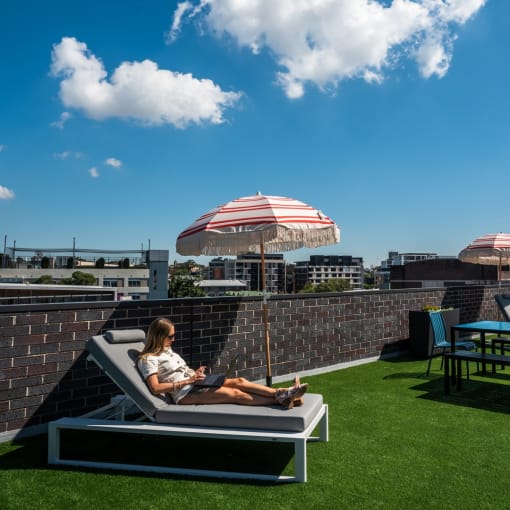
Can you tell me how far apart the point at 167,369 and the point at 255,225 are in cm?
166

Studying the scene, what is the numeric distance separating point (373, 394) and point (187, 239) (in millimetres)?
3115

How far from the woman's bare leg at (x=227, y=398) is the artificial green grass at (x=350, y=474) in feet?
1.62

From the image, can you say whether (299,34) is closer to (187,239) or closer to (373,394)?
(187,239)

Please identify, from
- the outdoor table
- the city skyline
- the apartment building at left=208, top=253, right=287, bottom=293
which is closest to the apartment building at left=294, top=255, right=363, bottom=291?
the apartment building at left=208, top=253, right=287, bottom=293

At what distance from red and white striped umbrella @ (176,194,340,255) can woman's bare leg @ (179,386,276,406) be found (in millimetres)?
1645

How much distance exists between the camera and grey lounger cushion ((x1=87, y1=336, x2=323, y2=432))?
3.23 m

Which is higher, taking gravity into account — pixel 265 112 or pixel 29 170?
pixel 29 170

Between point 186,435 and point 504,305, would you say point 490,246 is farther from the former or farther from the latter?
point 186,435

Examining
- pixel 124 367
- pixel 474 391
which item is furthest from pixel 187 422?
pixel 474 391

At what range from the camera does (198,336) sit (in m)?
5.67

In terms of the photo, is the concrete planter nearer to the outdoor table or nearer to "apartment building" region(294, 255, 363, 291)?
the outdoor table

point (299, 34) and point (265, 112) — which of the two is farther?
point (265, 112)

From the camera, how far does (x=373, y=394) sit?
18.6ft

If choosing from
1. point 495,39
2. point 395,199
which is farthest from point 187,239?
point 395,199
